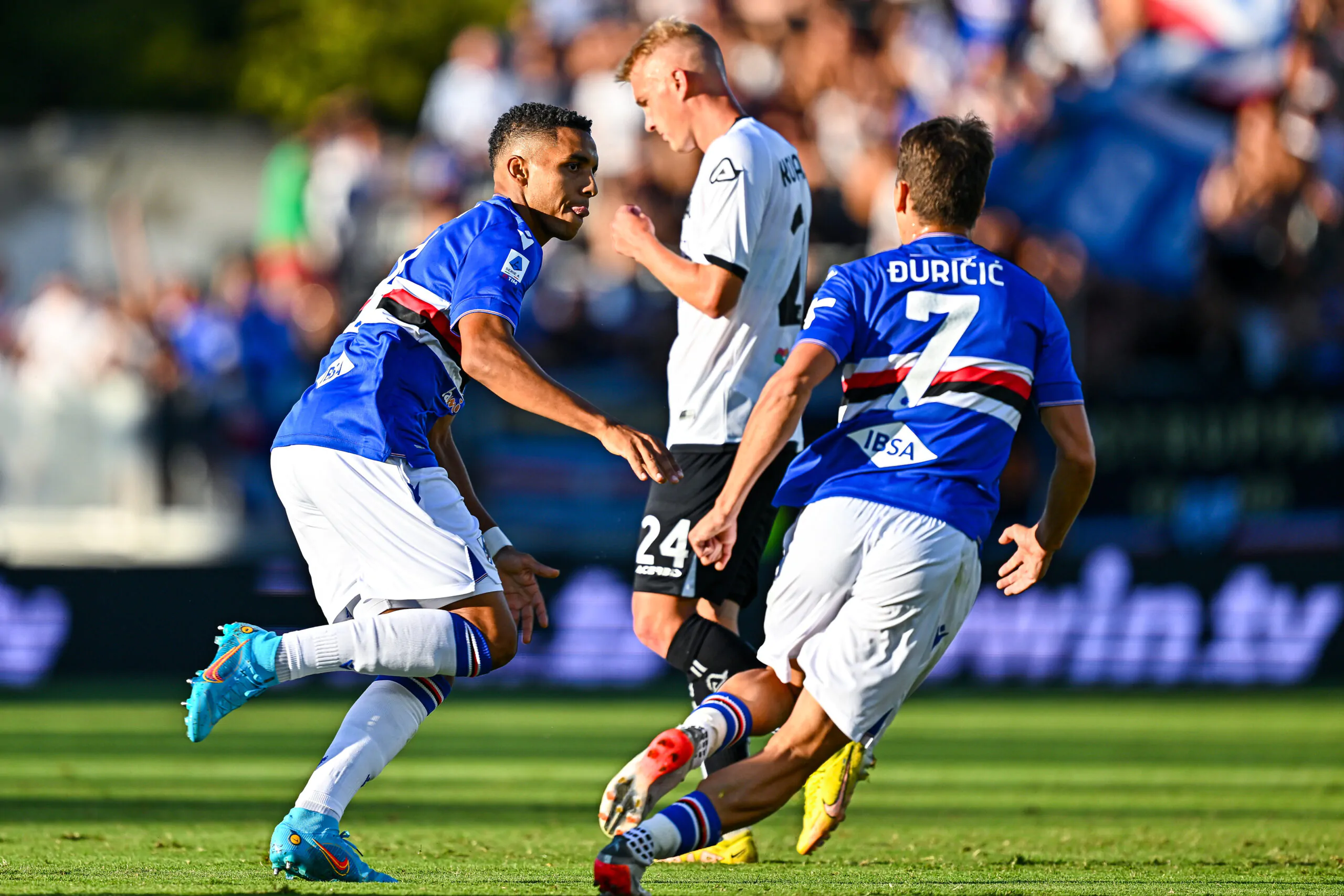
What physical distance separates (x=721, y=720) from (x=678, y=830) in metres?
0.50

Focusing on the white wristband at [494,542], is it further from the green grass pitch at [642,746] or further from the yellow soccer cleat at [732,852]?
the yellow soccer cleat at [732,852]

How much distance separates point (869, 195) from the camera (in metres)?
15.7

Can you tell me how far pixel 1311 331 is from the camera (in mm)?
15188

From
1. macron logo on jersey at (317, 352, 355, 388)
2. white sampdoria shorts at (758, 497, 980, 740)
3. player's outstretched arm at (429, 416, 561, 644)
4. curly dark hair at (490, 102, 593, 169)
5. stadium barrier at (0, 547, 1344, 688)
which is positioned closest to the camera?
white sampdoria shorts at (758, 497, 980, 740)

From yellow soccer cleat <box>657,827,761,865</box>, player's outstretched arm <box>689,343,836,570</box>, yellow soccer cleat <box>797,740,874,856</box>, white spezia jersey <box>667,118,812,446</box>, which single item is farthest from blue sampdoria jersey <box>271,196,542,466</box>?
yellow soccer cleat <box>657,827,761,865</box>

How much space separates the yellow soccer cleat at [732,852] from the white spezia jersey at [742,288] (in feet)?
4.83

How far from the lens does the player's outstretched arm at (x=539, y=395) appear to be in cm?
559

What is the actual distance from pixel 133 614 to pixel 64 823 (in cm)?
719

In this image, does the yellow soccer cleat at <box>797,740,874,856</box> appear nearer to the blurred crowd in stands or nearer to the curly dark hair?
the curly dark hair

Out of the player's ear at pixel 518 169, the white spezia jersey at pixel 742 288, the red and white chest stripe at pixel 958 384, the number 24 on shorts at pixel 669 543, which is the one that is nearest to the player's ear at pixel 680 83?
the white spezia jersey at pixel 742 288

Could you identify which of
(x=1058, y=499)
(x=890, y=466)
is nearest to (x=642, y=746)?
(x=1058, y=499)

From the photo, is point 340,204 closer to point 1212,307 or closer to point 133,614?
point 133,614

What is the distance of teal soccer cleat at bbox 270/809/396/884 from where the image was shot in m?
5.46

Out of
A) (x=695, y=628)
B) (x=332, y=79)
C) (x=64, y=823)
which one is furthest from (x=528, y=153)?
(x=332, y=79)
